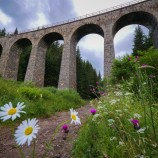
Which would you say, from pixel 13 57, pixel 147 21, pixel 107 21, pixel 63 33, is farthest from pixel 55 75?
pixel 147 21

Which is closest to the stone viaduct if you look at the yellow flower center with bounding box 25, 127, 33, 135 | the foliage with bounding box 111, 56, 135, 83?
the foliage with bounding box 111, 56, 135, 83

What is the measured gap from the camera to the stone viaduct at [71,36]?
13750 mm

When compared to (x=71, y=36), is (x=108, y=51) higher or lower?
lower

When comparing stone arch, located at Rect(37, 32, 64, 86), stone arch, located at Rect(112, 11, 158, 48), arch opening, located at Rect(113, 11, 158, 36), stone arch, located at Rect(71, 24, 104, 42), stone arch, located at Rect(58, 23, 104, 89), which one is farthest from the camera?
stone arch, located at Rect(37, 32, 64, 86)

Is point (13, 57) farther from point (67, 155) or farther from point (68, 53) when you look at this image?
point (67, 155)

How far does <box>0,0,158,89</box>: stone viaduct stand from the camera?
13.8 m

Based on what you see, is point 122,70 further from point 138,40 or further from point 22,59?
point 22,59

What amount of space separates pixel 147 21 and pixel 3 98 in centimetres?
1498

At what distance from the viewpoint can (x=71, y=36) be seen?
631 inches

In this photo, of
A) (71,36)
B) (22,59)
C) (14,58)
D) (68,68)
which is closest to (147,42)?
(71,36)

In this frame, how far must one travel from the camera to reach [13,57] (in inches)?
749

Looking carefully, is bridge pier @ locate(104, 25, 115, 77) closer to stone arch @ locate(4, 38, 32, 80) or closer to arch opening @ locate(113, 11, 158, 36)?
arch opening @ locate(113, 11, 158, 36)

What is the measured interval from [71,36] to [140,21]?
23.8ft

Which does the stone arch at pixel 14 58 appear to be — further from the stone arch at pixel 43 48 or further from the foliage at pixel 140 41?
the foliage at pixel 140 41
